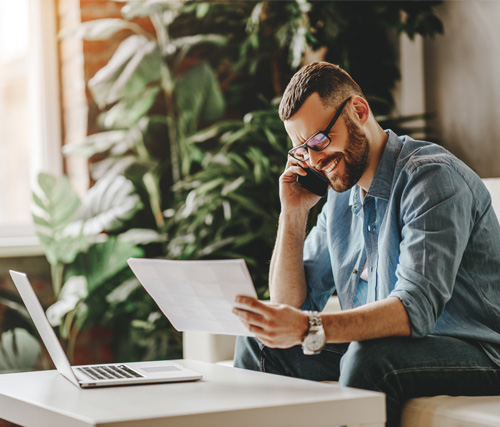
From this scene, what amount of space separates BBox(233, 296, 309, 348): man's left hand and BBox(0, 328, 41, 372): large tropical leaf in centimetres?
191

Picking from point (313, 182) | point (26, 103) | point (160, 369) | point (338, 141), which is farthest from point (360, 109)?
point (26, 103)

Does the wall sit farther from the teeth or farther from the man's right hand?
the teeth

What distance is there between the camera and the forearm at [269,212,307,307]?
2098 millimetres

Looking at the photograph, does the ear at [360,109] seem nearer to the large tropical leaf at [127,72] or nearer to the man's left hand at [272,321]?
the man's left hand at [272,321]

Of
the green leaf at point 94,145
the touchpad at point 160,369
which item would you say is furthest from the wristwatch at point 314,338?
the green leaf at point 94,145

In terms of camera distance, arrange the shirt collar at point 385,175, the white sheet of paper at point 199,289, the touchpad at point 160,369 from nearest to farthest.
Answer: the white sheet of paper at point 199,289 → the touchpad at point 160,369 → the shirt collar at point 385,175

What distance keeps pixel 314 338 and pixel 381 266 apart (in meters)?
0.37

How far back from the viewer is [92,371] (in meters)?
1.71

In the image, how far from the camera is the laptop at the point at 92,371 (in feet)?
5.09

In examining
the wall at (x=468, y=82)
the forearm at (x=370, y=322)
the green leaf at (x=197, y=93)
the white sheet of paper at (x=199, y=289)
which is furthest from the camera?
the green leaf at (x=197, y=93)

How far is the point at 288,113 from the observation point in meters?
1.89

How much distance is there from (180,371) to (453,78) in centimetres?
228

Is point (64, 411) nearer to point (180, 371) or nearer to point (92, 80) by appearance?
point (180, 371)

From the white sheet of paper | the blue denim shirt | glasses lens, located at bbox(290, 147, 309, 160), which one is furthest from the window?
the white sheet of paper
